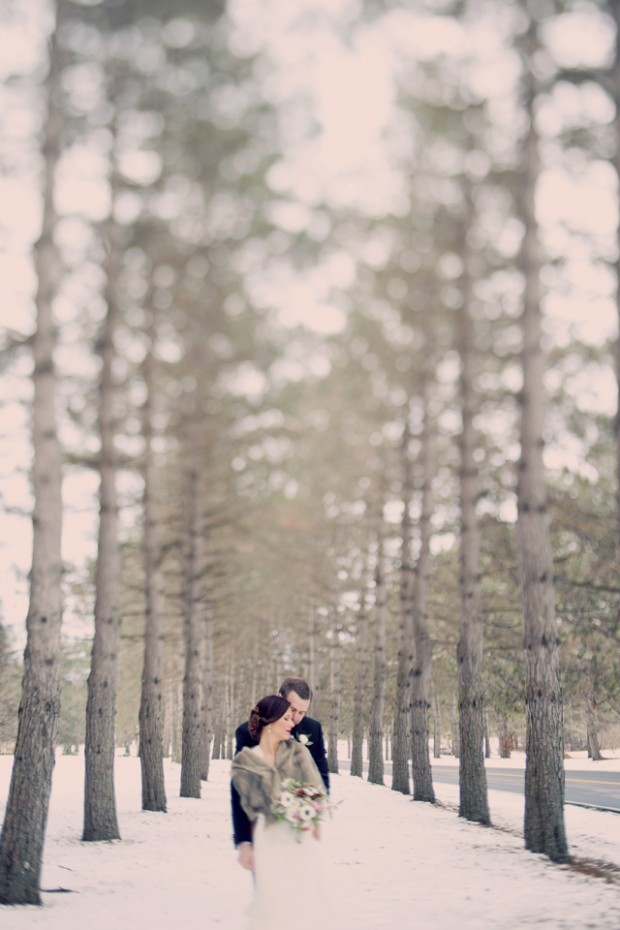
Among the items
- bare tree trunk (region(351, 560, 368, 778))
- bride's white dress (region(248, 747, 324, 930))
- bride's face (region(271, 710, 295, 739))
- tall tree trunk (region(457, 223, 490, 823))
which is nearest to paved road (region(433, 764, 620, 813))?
bare tree trunk (region(351, 560, 368, 778))

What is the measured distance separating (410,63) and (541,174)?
260cm

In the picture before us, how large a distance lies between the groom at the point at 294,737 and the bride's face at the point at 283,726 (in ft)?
0.34

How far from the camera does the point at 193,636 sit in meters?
20.7

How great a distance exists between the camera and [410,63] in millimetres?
13531

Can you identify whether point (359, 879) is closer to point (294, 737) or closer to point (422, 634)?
point (294, 737)

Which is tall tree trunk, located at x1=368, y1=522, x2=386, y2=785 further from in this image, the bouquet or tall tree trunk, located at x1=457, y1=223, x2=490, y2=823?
the bouquet

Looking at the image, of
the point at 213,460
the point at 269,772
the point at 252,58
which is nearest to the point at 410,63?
the point at 252,58

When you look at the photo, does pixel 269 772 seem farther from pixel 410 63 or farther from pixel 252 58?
pixel 410 63

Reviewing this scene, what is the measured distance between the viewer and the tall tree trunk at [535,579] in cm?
1160

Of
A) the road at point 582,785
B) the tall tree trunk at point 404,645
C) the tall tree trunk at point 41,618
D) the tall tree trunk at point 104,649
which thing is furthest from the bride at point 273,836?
the road at point 582,785

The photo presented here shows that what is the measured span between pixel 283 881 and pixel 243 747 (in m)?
0.89

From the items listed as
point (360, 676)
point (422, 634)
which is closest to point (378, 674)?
point (360, 676)

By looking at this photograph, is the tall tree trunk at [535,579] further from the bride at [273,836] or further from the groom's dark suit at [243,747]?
the bride at [273,836]

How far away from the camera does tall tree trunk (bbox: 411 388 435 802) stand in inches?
768
